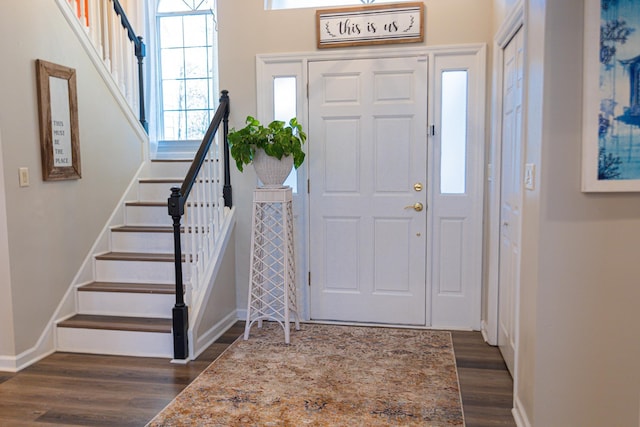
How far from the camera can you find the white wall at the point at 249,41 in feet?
12.0

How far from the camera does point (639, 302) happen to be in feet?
6.88

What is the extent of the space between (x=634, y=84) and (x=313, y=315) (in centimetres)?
279

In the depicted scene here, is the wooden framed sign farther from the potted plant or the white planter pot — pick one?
the white planter pot

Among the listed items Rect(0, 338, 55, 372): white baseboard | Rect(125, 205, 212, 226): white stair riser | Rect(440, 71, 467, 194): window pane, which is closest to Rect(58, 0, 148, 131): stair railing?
Rect(125, 205, 212, 226): white stair riser

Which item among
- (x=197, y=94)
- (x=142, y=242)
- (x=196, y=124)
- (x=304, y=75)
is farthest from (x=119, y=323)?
(x=197, y=94)

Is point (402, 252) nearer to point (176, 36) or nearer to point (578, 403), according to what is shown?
point (578, 403)

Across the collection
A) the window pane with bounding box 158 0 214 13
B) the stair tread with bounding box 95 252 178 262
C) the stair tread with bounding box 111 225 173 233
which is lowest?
the stair tread with bounding box 95 252 178 262

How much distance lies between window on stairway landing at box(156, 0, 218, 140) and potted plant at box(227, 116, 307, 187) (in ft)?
6.66

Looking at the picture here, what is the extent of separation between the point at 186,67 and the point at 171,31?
0.43 meters

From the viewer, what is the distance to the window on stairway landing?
17.7ft

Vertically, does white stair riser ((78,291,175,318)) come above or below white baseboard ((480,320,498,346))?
above

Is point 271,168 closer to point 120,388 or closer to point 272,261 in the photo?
point 272,261

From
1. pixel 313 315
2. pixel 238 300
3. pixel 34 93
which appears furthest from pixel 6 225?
pixel 313 315

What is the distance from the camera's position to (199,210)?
3.57 metres
